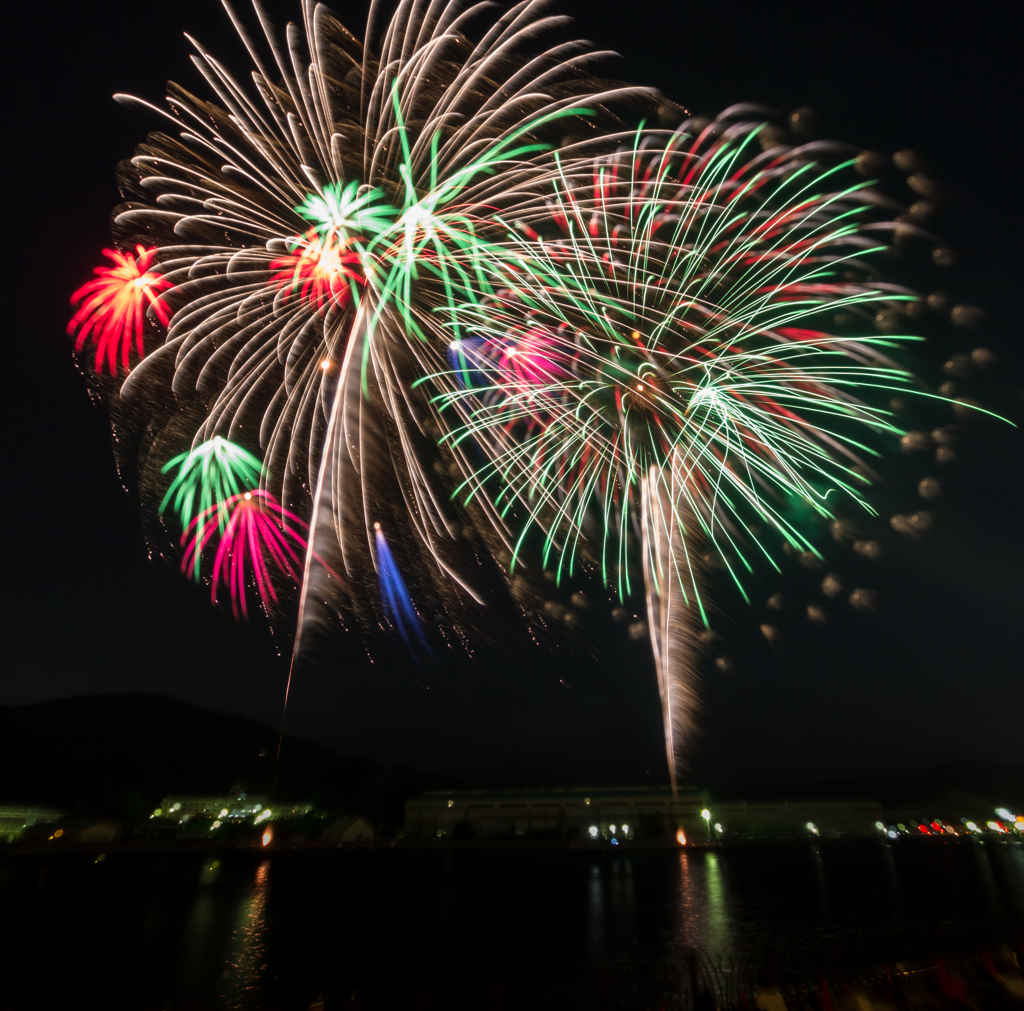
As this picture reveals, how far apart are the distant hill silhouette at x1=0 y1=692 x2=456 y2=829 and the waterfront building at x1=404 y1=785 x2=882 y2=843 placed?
16.6 m

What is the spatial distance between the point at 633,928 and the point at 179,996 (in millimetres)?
18034

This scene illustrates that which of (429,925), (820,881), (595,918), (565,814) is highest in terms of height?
(565,814)

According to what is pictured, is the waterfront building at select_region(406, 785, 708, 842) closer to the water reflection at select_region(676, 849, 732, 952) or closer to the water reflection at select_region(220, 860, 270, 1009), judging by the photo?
the water reflection at select_region(676, 849, 732, 952)

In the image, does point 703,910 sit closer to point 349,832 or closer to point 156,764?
point 349,832

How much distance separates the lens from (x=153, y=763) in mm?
96312

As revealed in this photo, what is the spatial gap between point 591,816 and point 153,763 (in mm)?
64663

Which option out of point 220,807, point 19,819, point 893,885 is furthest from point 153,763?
point 893,885

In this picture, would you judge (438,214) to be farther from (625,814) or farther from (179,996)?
(625,814)

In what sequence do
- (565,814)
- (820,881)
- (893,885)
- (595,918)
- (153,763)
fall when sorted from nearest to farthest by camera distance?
(595,918) → (893,885) → (820,881) → (565,814) → (153,763)

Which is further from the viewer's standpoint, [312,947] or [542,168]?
[312,947]

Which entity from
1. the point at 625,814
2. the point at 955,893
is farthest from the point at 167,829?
the point at 955,893

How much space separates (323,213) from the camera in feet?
48.3

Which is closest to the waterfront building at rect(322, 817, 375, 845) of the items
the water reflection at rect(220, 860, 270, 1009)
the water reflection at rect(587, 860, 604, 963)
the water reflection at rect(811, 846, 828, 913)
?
the water reflection at rect(587, 860, 604, 963)

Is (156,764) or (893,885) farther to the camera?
(156,764)
